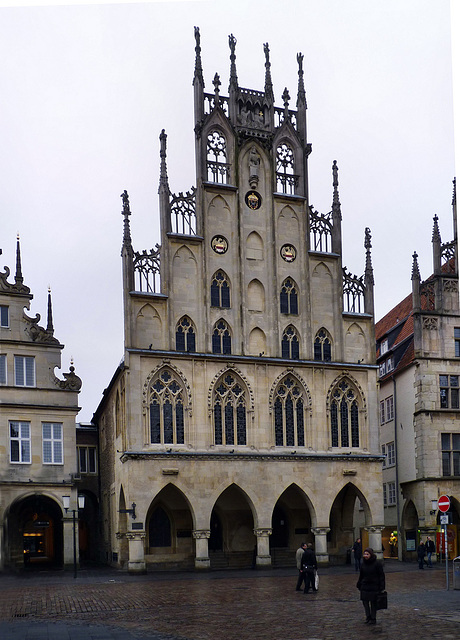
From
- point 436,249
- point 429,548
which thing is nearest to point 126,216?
point 436,249

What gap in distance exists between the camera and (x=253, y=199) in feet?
152

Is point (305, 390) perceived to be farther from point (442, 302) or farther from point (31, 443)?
point (31, 443)

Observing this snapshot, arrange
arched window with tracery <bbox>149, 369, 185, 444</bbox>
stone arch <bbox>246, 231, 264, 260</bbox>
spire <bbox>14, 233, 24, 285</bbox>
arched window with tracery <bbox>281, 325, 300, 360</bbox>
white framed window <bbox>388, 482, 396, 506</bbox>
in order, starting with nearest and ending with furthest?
arched window with tracery <bbox>149, 369, 185, 444</bbox> → arched window with tracery <bbox>281, 325, 300, 360</bbox> → stone arch <bbox>246, 231, 264, 260</bbox> → spire <bbox>14, 233, 24, 285</bbox> → white framed window <bbox>388, 482, 396, 506</bbox>

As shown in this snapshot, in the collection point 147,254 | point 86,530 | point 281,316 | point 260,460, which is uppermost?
point 147,254

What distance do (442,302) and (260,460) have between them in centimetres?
1491

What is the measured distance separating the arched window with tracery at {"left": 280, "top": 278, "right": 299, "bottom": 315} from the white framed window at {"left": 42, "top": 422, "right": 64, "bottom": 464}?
13328 mm

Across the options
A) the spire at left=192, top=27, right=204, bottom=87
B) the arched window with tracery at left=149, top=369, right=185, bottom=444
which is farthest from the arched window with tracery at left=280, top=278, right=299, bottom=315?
the spire at left=192, top=27, right=204, bottom=87

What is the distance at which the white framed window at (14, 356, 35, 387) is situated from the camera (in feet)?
149

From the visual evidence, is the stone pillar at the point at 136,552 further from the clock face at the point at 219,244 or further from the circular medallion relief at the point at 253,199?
the circular medallion relief at the point at 253,199

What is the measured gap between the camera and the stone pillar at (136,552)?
133 feet

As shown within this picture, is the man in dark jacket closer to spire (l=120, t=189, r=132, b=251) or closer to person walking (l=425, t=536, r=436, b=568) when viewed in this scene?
person walking (l=425, t=536, r=436, b=568)

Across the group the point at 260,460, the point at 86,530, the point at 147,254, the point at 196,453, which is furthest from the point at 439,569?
the point at 86,530

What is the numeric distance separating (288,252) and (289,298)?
99.5 inches

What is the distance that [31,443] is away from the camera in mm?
44781
